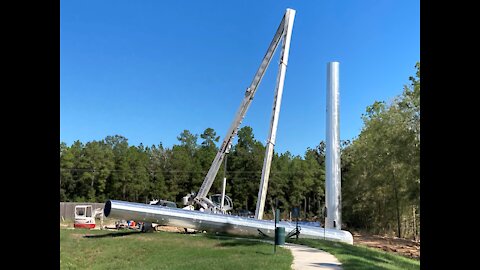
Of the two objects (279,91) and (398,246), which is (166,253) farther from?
(398,246)

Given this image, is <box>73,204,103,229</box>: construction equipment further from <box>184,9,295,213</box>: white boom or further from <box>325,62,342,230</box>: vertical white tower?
<box>325,62,342,230</box>: vertical white tower

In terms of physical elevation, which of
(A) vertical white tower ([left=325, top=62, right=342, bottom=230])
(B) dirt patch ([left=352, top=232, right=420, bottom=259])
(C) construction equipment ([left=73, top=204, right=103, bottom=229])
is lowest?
(B) dirt patch ([left=352, top=232, right=420, bottom=259])

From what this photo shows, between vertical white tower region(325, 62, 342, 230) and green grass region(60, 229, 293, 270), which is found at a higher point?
vertical white tower region(325, 62, 342, 230)

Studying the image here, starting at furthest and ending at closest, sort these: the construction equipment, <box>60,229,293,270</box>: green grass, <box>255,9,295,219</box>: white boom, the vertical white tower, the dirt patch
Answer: the construction equipment, the vertical white tower, the dirt patch, <box>255,9,295,219</box>: white boom, <box>60,229,293,270</box>: green grass

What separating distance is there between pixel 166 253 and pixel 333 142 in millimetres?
12115

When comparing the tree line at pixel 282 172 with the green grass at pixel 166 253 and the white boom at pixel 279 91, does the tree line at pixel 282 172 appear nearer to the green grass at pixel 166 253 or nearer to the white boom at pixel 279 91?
the white boom at pixel 279 91

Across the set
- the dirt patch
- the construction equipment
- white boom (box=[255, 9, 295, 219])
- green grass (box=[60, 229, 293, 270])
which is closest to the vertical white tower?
the dirt patch

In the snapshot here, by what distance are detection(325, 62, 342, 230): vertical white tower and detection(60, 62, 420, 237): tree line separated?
3.95 m

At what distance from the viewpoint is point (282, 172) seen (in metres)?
53.1

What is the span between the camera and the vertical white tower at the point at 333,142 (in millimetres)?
23484

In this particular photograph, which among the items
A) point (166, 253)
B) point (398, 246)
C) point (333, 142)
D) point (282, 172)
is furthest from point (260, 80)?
point (282, 172)

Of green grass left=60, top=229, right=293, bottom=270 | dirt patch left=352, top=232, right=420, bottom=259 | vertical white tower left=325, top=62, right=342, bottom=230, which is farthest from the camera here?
vertical white tower left=325, top=62, right=342, bottom=230

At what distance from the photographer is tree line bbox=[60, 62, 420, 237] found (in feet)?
91.5
